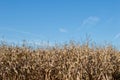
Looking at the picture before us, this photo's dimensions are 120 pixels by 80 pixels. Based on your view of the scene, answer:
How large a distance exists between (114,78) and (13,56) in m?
2.10

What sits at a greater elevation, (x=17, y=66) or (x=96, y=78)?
(x=17, y=66)

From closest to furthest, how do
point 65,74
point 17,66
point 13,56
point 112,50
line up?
1. point 65,74
2. point 17,66
3. point 13,56
4. point 112,50

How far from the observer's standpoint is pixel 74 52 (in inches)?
241

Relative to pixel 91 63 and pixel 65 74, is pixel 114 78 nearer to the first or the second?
pixel 91 63

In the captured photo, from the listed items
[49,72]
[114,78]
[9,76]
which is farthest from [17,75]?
[114,78]

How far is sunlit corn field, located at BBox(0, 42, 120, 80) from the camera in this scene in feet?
17.7

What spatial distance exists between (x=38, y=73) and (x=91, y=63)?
1024 millimetres

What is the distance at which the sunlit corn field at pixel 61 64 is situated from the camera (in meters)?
5.39

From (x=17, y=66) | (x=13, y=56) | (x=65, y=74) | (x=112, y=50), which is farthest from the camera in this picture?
(x=112, y=50)

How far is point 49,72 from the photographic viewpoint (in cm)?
554

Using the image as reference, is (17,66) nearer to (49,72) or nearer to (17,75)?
(17,75)

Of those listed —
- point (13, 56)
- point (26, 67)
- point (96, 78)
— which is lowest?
point (96, 78)

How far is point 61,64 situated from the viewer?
18.7ft

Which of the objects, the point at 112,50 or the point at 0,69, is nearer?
the point at 0,69
